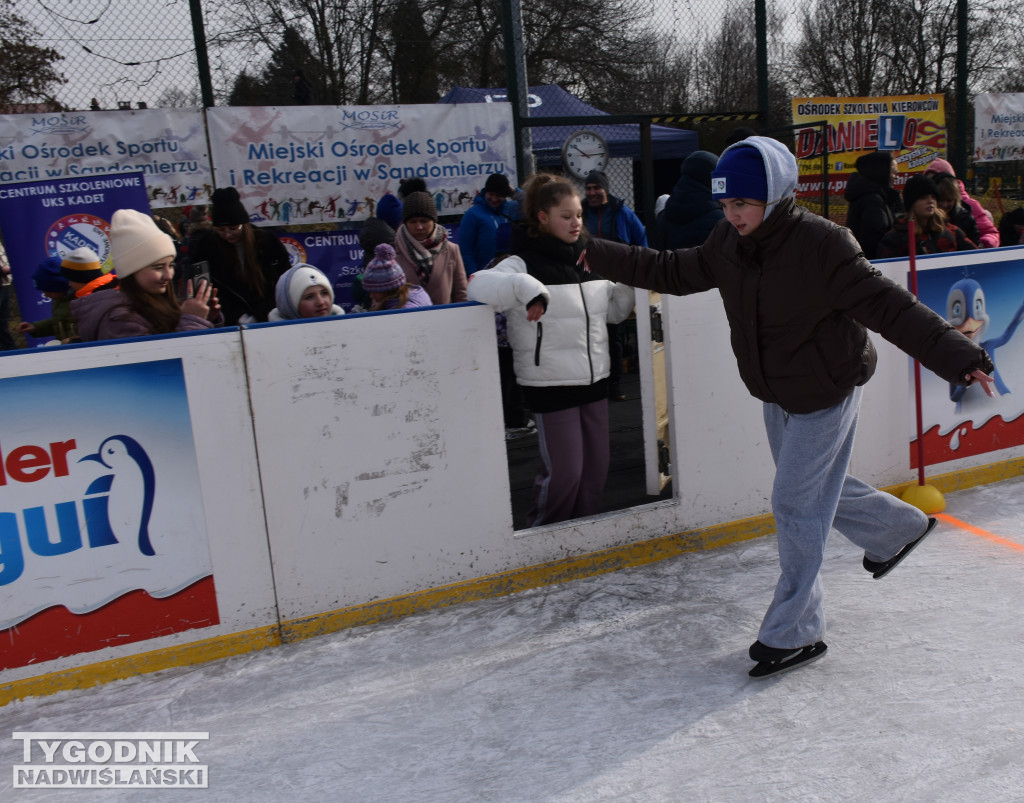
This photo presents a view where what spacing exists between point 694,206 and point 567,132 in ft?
21.3

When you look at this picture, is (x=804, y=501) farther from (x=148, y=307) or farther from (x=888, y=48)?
(x=888, y=48)

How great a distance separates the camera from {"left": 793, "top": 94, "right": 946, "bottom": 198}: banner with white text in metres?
8.83

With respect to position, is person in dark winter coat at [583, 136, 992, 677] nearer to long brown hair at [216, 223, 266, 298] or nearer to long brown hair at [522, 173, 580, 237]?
long brown hair at [522, 173, 580, 237]

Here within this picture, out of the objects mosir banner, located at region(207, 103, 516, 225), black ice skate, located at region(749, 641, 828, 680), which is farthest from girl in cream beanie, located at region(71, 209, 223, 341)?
mosir banner, located at region(207, 103, 516, 225)

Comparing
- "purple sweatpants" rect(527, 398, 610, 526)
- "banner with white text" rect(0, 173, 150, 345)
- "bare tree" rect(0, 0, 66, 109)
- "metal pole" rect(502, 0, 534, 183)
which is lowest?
"purple sweatpants" rect(527, 398, 610, 526)

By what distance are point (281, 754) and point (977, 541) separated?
3.02 m

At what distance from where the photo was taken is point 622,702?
8.84ft

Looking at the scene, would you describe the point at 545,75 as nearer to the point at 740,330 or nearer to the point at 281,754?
the point at 740,330

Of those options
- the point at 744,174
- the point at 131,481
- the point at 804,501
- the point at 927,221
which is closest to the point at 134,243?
the point at 131,481

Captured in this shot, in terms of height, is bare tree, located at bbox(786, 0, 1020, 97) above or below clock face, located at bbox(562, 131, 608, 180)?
above

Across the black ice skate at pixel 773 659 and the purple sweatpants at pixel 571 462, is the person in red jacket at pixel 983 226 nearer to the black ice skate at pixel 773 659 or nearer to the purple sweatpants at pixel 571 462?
the purple sweatpants at pixel 571 462

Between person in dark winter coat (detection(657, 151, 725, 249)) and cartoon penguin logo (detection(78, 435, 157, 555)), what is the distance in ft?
11.1

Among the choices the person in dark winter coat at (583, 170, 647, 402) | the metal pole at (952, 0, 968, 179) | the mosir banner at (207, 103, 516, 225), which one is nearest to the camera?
the mosir banner at (207, 103, 516, 225)

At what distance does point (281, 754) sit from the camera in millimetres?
2539
